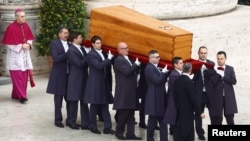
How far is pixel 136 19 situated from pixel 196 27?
4085 mm

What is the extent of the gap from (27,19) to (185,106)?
5.45 metres

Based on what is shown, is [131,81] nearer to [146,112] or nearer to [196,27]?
[146,112]

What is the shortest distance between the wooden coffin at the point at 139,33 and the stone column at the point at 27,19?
3.01m

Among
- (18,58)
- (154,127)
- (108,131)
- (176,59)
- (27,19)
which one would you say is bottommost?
(108,131)

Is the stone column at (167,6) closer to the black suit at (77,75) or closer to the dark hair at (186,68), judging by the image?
the black suit at (77,75)

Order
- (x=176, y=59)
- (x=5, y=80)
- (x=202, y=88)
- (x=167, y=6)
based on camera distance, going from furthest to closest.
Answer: (x=167, y=6) < (x=5, y=80) < (x=202, y=88) < (x=176, y=59)

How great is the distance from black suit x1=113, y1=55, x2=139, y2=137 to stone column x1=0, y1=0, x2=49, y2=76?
160 inches

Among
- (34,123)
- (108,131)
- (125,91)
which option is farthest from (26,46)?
(125,91)

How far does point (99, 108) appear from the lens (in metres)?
11.4

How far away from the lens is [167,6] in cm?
1457

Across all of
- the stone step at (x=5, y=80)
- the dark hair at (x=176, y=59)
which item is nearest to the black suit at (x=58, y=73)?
the dark hair at (x=176, y=59)

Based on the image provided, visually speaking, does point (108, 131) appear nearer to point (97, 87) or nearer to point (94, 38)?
point (97, 87)

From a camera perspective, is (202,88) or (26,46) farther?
(26,46)

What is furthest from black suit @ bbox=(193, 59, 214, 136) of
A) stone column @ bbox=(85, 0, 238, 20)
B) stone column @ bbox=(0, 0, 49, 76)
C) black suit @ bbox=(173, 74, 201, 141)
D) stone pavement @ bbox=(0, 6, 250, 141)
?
stone column @ bbox=(0, 0, 49, 76)
